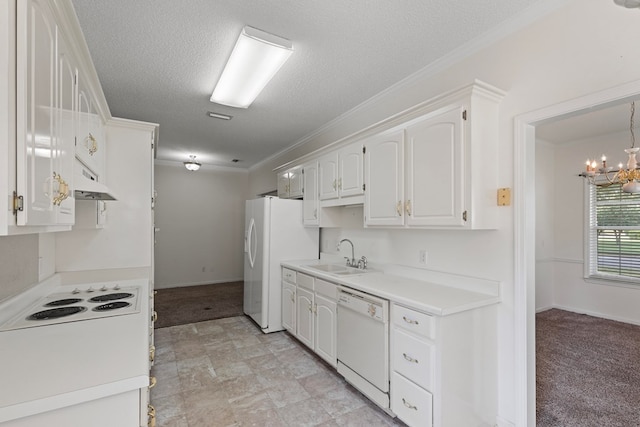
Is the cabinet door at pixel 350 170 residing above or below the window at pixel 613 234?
above

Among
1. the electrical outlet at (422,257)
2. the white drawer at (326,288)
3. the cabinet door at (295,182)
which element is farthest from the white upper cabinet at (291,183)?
the electrical outlet at (422,257)

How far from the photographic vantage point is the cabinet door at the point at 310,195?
3.67 m

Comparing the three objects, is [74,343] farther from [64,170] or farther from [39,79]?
[39,79]

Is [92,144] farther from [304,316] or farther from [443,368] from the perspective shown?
[443,368]

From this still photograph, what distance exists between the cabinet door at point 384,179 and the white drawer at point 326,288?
0.65 m

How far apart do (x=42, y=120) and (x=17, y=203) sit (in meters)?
0.34

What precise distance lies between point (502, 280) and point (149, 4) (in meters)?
2.80

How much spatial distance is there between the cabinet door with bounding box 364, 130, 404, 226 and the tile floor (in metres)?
1.44

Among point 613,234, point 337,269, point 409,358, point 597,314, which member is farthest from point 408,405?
point 613,234

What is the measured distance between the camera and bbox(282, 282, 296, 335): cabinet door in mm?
3551

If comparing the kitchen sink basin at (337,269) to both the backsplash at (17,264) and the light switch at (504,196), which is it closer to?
the light switch at (504,196)

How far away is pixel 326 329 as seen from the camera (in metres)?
2.87

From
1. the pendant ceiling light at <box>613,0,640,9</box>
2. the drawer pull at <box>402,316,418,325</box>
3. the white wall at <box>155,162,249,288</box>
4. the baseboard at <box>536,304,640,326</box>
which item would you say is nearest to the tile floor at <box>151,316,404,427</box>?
the drawer pull at <box>402,316,418,325</box>

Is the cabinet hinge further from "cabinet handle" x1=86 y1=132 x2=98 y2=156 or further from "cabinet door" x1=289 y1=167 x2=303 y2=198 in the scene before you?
"cabinet door" x1=289 y1=167 x2=303 y2=198
